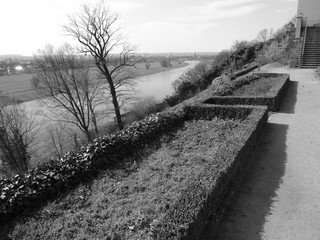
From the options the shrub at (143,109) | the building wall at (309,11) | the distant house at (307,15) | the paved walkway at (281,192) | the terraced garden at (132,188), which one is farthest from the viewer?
the shrub at (143,109)

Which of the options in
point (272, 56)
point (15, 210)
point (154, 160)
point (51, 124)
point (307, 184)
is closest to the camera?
point (15, 210)

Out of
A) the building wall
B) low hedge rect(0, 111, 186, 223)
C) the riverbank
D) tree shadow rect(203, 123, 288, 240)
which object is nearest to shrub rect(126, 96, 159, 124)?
the riverbank

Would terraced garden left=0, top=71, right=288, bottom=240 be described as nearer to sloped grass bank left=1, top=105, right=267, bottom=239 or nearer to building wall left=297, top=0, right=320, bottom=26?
sloped grass bank left=1, top=105, right=267, bottom=239

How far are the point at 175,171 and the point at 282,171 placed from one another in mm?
2398

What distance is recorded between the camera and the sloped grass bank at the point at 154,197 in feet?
10.8

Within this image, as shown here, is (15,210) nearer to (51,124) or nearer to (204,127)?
(204,127)

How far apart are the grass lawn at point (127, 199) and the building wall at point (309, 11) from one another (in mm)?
22953

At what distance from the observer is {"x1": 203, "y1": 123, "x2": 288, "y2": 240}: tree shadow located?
375cm

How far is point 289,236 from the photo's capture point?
3617 mm

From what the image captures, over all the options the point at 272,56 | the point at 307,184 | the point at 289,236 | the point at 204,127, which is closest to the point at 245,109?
the point at 204,127

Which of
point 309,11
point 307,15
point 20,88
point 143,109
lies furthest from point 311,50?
point 20,88

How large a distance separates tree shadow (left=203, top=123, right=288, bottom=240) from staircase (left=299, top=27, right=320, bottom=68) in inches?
600

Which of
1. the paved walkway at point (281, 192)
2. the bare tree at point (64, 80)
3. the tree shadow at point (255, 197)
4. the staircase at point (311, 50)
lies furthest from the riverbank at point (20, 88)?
the tree shadow at point (255, 197)

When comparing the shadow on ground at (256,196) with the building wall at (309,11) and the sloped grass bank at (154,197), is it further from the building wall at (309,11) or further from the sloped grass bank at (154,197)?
the building wall at (309,11)
